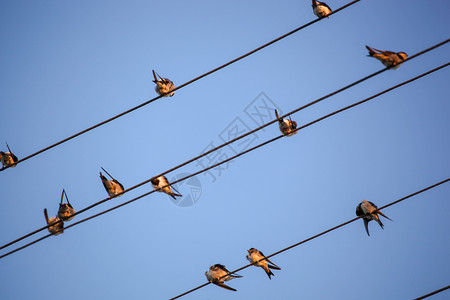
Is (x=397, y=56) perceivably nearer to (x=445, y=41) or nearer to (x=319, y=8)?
(x=445, y=41)

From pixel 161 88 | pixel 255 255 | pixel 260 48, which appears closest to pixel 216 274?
pixel 255 255

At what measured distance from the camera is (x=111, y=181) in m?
9.26

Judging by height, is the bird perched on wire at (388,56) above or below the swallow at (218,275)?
above

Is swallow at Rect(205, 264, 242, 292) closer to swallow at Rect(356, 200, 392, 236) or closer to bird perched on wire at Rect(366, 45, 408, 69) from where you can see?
swallow at Rect(356, 200, 392, 236)

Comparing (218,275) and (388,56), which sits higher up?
(388,56)

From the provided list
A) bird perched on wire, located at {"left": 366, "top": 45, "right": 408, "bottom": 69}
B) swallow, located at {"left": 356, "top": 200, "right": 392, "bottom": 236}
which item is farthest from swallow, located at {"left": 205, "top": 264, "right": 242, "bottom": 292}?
bird perched on wire, located at {"left": 366, "top": 45, "right": 408, "bottom": 69}

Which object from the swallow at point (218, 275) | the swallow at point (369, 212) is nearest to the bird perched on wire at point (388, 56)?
the swallow at point (369, 212)

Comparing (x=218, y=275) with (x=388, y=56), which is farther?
(x=218, y=275)

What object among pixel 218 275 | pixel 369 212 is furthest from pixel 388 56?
pixel 218 275

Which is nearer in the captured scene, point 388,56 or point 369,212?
point 388,56

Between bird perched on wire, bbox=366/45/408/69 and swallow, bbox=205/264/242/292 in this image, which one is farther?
swallow, bbox=205/264/242/292

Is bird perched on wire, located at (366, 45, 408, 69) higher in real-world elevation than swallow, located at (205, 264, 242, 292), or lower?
higher

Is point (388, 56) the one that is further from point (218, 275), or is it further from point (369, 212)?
point (218, 275)

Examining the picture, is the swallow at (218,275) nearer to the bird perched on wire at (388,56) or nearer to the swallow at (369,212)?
the swallow at (369,212)
